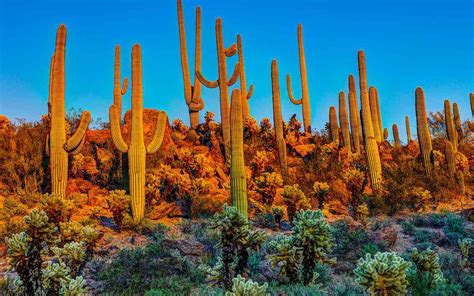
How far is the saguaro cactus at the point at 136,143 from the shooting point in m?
11.8

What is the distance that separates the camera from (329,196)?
15.1m

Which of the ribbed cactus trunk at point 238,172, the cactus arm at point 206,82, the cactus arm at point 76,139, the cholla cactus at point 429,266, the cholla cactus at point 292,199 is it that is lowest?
the cholla cactus at point 429,266

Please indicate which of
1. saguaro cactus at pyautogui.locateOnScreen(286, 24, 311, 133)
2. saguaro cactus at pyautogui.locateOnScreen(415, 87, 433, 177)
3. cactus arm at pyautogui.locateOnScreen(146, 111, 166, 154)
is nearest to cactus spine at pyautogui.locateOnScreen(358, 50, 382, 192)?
saguaro cactus at pyautogui.locateOnScreen(415, 87, 433, 177)

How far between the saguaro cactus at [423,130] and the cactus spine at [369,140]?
186 centimetres

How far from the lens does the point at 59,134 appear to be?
12211 millimetres

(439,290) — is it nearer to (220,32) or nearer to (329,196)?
(329,196)

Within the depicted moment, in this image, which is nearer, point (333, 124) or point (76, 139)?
point (76, 139)

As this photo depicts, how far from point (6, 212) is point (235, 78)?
32.6 feet

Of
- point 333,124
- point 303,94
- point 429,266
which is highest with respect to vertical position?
point 303,94

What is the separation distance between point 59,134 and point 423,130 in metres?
12.9

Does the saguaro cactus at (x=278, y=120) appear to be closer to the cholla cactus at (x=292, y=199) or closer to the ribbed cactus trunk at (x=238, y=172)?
the cholla cactus at (x=292, y=199)

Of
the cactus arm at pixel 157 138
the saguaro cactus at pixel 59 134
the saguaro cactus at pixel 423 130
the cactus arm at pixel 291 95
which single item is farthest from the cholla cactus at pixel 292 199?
the cactus arm at pixel 291 95

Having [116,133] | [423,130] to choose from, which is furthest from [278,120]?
[116,133]

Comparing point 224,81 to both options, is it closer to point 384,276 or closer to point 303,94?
point 303,94
